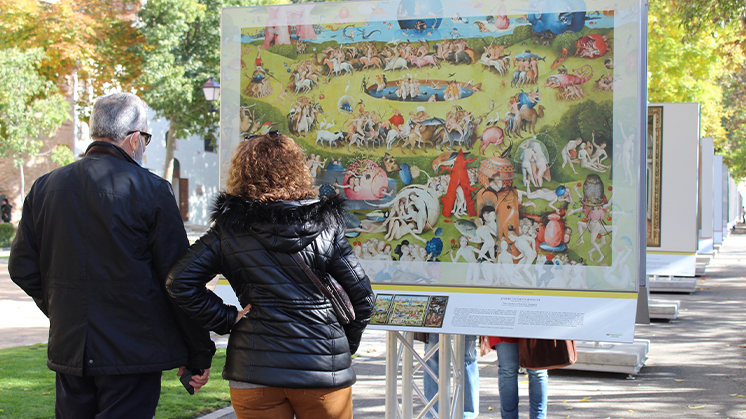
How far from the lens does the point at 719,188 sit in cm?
2230

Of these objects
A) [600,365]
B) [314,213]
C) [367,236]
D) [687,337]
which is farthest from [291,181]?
[687,337]

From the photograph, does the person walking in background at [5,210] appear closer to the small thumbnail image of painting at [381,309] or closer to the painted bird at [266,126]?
the painted bird at [266,126]

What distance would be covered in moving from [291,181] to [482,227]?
58.0 inches

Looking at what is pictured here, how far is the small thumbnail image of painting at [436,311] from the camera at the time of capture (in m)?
3.84

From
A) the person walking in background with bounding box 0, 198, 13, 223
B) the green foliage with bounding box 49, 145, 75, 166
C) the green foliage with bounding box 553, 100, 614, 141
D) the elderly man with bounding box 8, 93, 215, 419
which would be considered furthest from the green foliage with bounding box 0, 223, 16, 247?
the green foliage with bounding box 553, 100, 614, 141

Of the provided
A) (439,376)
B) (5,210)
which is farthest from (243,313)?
(5,210)

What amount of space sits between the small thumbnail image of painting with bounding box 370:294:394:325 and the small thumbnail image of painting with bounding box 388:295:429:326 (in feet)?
0.09

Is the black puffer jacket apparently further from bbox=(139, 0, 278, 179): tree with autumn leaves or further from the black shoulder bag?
bbox=(139, 0, 278, 179): tree with autumn leaves

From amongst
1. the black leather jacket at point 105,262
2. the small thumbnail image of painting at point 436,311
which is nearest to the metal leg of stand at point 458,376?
the small thumbnail image of painting at point 436,311

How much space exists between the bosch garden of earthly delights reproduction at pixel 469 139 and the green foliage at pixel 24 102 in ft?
62.9

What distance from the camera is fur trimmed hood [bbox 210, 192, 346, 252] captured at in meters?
2.68

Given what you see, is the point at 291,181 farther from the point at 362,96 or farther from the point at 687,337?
the point at 687,337

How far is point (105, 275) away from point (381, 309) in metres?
1.70

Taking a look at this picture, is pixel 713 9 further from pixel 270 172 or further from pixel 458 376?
pixel 270 172
